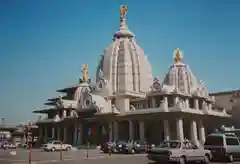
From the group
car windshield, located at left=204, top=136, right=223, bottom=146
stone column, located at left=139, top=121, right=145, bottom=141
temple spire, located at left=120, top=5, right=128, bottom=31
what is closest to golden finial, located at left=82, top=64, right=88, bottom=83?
temple spire, located at left=120, top=5, right=128, bottom=31

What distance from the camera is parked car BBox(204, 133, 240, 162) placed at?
21.8 meters

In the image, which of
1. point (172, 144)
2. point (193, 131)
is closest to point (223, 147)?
point (172, 144)

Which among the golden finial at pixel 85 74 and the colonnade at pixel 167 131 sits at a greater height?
the golden finial at pixel 85 74

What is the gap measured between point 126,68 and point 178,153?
1761 inches

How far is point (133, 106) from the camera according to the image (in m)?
58.9

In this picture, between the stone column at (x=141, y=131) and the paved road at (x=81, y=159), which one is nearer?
the paved road at (x=81, y=159)

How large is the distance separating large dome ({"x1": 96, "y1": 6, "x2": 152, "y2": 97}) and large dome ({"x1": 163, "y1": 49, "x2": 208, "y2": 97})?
565 cm

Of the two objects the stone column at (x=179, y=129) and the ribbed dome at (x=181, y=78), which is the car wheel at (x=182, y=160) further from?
the ribbed dome at (x=181, y=78)

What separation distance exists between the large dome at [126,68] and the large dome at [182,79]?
565 cm

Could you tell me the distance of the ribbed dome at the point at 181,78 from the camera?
5778 centimetres

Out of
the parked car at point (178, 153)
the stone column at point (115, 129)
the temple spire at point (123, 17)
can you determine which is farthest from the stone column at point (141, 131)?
the parked car at point (178, 153)

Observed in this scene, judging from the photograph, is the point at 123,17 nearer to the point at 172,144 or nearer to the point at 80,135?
the point at 80,135

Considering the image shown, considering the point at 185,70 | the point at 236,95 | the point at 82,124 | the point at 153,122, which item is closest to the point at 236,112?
the point at 236,95

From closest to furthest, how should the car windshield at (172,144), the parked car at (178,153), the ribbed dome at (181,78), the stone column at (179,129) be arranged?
the parked car at (178,153)
the car windshield at (172,144)
the stone column at (179,129)
the ribbed dome at (181,78)
